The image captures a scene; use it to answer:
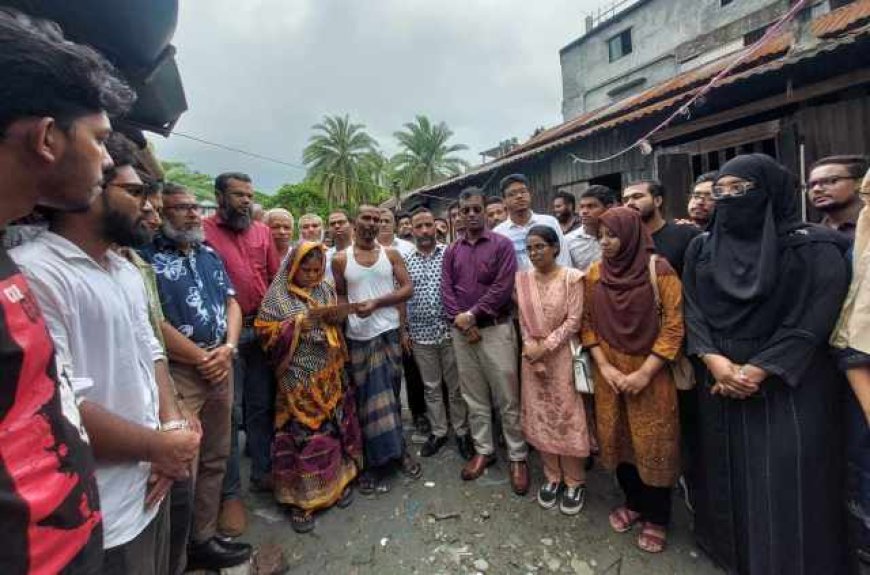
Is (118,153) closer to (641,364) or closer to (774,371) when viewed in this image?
(641,364)

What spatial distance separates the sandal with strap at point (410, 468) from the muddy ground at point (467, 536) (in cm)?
7

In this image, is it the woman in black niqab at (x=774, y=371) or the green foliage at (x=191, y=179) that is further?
the green foliage at (x=191, y=179)

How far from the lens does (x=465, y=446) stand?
355cm

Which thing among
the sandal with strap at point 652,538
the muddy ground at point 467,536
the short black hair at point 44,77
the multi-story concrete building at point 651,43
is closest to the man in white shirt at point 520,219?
the muddy ground at point 467,536

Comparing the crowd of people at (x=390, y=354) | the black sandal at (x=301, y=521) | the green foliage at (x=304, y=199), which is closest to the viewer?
the crowd of people at (x=390, y=354)

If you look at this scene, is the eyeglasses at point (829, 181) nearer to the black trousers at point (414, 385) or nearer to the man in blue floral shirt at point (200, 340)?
the black trousers at point (414, 385)

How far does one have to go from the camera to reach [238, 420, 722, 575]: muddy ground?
7.84 ft

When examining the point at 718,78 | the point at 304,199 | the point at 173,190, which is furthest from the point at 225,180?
the point at 304,199

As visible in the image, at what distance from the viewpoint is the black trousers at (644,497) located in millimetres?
2450

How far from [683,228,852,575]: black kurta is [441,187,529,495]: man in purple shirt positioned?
141cm

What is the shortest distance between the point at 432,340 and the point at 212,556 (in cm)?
200

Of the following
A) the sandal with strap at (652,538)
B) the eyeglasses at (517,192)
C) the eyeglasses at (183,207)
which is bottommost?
the sandal with strap at (652,538)

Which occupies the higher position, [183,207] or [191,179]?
[191,179]

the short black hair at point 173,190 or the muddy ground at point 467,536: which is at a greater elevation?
the short black hair at point 173,190
